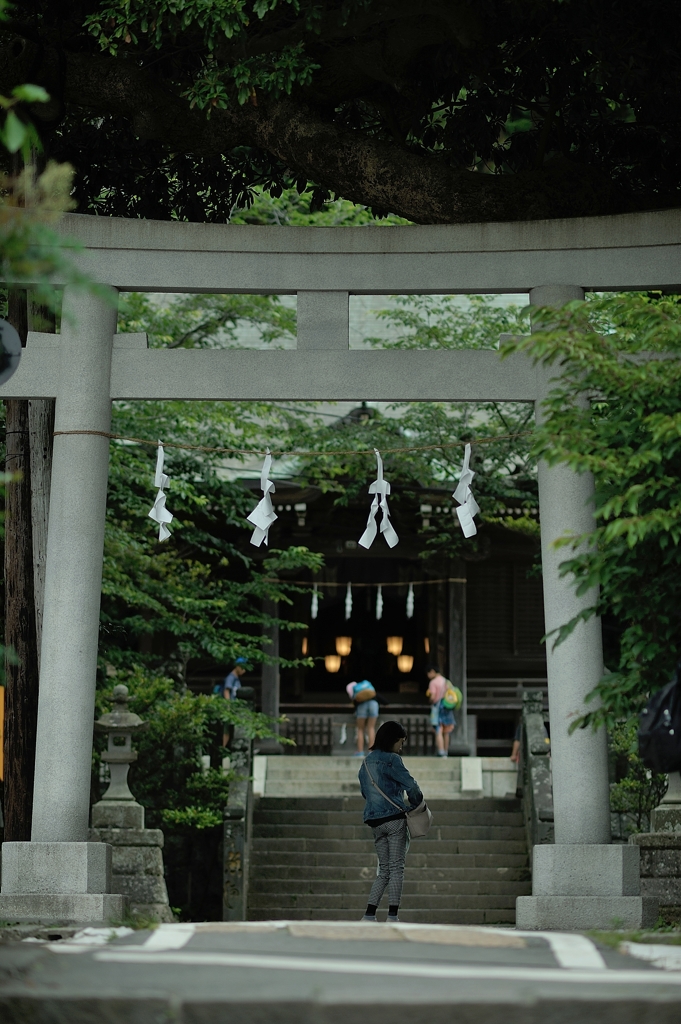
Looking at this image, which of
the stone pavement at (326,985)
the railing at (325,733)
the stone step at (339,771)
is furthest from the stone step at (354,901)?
the stone pavement at (326,985)

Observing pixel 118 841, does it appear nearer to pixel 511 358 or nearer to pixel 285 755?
pixel 511 358

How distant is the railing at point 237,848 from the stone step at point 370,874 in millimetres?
396

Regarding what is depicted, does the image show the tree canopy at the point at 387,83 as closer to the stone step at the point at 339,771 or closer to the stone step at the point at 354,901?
the stone step at the point at 354,901

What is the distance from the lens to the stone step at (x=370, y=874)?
50.5ft

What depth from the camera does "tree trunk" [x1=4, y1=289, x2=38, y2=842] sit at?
10.5m

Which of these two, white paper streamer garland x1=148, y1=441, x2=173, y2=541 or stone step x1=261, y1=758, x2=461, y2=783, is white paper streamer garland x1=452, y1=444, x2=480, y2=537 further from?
stone step x1=261, y1=758, x2=461, y2=783

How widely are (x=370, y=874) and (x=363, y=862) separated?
322 millimetres

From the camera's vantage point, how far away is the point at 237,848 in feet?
48.1

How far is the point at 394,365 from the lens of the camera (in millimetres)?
9547

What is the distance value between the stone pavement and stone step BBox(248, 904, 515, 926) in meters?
9.55

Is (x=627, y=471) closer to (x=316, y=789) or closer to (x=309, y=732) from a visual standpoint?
(x=316, y=789)

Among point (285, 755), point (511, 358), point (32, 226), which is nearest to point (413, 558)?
point (285, 755)

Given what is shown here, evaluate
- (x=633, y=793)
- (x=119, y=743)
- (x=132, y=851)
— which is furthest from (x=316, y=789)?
(x=132, y=851)

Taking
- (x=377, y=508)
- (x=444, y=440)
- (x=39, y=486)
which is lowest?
(x=377, y=508)
